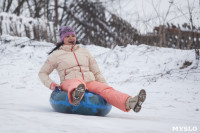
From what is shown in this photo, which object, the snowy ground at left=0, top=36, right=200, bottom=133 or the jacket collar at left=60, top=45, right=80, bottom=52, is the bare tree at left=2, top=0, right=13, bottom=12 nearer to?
the snowy ground at left=0, top=36, right=200, bottom=133

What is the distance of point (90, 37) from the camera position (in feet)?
31.0

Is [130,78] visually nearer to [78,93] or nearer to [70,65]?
[70,65]

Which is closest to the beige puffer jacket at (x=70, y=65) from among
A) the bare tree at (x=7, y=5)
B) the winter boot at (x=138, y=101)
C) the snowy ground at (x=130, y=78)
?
the snowy ground at (x=130, y=78)

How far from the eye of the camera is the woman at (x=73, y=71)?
2535 mm

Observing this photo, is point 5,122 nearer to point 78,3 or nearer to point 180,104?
point 180,104

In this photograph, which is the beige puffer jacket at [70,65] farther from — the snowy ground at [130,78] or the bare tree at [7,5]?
the bare tree at [7,5]

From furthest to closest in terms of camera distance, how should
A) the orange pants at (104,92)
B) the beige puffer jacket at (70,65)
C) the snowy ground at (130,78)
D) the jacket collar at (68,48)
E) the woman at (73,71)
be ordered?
the snowy ground at (130,78) → the jacket collar at (68,48) → the beige puffer jacket at (70,65) → the woman at (73,71) → the orange pants at (104,92)

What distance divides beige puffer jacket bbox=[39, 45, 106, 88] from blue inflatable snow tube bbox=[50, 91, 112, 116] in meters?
0.32

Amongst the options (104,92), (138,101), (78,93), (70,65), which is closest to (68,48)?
(70,65)

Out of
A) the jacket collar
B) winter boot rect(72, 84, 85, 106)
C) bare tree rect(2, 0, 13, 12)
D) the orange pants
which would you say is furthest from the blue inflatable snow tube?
bare tree rect(2, 0, 13, 12)

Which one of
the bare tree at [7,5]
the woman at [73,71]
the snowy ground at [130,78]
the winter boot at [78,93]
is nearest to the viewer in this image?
the winter boot at [78,93]

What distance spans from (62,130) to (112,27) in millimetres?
7968

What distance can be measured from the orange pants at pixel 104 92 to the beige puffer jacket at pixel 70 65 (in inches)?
6.3

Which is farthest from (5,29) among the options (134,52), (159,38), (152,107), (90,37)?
(152,107)
